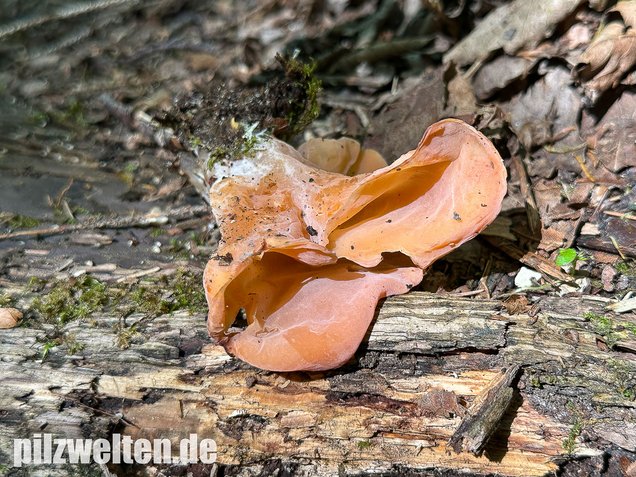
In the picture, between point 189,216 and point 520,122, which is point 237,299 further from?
point 520,122

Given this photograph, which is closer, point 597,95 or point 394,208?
point 394,208

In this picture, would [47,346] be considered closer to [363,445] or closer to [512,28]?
[363,445]

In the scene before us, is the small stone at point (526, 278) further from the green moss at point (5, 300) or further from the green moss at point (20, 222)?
the green moss at point (20, 222)

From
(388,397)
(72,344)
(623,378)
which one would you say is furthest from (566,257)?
(72,344)

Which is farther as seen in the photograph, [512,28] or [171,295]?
[512,28]

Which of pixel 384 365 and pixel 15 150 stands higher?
pixel 15 150

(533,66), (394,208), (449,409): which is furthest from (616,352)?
(533,66)
